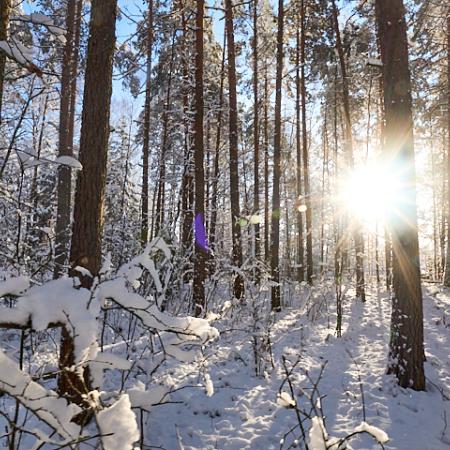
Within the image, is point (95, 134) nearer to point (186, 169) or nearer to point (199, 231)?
point (199, 231)

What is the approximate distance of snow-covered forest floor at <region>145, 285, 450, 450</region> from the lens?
3859 millimetres

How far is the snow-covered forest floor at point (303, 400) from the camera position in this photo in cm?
386

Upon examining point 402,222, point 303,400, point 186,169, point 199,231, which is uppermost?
point 186,169

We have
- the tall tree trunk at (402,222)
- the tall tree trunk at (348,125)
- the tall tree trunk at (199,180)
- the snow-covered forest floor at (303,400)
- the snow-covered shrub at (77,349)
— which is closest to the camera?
the snow-covered shrub at (77,349)

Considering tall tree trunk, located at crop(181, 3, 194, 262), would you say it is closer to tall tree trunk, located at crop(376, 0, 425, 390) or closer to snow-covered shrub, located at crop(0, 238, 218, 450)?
tall tree trunk, located at crop(376, 0, 425, 390)

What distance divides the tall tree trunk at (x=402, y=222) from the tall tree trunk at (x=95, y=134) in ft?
12.1

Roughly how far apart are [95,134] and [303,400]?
388 cm

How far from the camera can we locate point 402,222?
17.3ft

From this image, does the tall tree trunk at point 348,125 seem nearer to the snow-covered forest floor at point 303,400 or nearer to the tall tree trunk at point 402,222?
the snow-covered forest floor at point 303,400

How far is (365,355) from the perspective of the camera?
21.6 ft

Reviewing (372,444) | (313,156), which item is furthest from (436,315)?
(313,156)

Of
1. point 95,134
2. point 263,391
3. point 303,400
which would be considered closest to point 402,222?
point 303,400

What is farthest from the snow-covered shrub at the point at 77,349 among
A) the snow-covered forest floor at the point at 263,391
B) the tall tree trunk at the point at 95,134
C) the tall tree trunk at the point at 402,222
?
the tall tree trunk at the point at 402,222

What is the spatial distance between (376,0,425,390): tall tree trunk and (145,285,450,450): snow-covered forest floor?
38 centimetres
